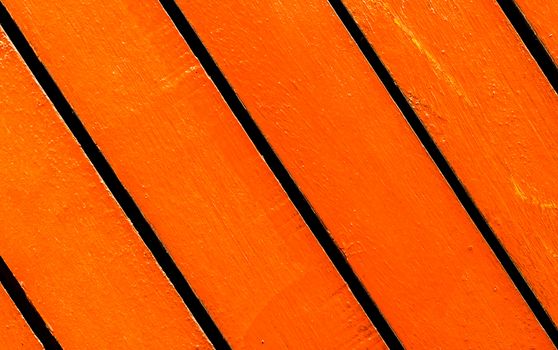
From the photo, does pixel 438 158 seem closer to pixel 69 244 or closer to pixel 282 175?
pixel 282 175

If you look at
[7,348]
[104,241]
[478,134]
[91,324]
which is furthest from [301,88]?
[7,348]

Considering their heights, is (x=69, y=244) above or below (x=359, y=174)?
above

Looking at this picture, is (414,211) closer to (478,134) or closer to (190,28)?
(478,134)

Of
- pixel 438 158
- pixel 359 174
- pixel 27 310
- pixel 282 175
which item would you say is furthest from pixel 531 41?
pixel 27 310

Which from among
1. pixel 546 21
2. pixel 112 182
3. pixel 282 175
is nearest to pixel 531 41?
pixel 546 21

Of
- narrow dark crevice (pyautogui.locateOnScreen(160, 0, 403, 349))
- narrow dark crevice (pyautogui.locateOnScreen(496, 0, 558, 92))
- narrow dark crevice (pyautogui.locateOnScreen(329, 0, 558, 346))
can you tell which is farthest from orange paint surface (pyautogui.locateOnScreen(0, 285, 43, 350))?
narrow dark crevice (pyautogui.locateOnScreen(496, 0, 558, 92))

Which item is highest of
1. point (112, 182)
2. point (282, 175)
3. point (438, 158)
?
point (112, 182)

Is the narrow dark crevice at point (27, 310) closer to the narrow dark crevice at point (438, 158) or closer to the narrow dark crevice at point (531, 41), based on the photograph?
the narrow dark crevice at point (438, 158)
